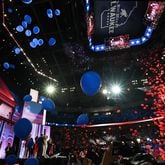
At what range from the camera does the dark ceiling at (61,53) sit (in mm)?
9086

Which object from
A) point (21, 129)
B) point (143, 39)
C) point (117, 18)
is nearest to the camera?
point (21, 129)

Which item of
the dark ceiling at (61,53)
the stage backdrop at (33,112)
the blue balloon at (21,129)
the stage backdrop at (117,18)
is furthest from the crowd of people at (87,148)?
the stage backdrop at (117,18)

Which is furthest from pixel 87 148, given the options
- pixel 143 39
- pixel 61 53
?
pixel 61 53

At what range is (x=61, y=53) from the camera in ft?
40.0

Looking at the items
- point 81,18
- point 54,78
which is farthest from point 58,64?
point 81,18

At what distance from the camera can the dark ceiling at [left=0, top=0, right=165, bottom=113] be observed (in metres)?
9.09

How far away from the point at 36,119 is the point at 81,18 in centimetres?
834

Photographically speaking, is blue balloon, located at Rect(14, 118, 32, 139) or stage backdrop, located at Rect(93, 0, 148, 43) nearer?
blue balloon, located at Rect(14, 118, 32, 139)

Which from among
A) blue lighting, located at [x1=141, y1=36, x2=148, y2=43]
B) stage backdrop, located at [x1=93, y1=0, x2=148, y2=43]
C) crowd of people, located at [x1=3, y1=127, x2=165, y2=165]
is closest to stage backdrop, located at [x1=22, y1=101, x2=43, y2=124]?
crowd of people, located at [x1=3, y1=127, x2=165, y2=165]

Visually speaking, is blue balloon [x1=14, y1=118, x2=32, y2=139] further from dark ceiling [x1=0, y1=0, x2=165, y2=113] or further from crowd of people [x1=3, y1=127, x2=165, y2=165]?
dark ceiling [x1=0, y1=0, x2=165, y2=113]

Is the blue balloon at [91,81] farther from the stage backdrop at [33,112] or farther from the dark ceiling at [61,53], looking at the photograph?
the stage backdrop at [33,112]

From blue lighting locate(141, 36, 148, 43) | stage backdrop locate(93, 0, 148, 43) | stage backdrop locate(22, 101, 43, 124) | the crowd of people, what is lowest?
the crowd of people

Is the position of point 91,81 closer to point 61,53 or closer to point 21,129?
point 21,129

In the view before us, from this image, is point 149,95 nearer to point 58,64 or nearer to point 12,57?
point 58,64
